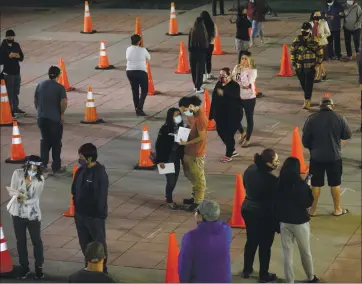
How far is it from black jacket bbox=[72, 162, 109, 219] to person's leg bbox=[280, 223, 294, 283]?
2057 mm

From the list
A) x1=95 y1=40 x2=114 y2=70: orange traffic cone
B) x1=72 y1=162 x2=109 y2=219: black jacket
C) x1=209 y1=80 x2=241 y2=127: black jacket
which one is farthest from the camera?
x1=95 y1=40 x2=114 y2=70: orange traffic cone

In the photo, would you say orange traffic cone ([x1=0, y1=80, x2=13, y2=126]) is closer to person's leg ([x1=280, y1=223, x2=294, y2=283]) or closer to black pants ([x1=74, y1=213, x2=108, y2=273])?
black pants ([x1=74, y1=213, x2=108, y2=273])

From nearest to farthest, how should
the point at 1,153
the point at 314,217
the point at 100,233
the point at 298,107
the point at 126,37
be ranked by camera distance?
1. the point at 100,233
2. the point at 314,217
3. the point at 1,153
4. the point at 298,107
5. the point at 126,37

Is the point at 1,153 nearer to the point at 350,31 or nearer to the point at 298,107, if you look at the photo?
the point at 298,107

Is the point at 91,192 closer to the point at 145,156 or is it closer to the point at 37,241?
the point at 37,241

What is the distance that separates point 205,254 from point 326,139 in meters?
4.62

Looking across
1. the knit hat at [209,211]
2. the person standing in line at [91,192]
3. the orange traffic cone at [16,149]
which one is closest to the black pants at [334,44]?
the orange traffic cone at [16,149]

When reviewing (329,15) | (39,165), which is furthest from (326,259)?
(329,15)

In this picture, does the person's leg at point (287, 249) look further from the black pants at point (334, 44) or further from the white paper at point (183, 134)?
the black pants at point (334, 44)

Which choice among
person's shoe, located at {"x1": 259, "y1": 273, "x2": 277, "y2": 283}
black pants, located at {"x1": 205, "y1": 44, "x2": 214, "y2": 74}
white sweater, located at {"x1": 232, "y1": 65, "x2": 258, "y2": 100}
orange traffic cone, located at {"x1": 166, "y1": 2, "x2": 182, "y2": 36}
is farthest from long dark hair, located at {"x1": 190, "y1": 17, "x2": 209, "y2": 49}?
person's shoe, located at {"x1": 259, "y1": 273, "x2": 277, "y2": 283}

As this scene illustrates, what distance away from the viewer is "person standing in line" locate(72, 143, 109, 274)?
1276 cm

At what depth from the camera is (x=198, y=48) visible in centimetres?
2195

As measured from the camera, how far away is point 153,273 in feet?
43.6

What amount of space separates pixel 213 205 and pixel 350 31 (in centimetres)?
1516
